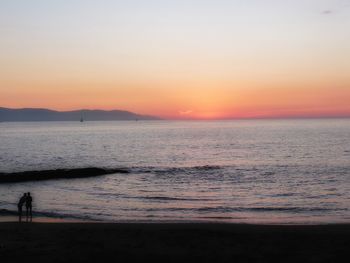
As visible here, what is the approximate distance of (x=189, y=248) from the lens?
57.2ft

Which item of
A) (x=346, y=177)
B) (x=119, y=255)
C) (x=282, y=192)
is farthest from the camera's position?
(x=346, y=177)

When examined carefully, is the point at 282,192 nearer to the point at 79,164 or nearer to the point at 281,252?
the point at 281,252

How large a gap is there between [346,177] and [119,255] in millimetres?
36235

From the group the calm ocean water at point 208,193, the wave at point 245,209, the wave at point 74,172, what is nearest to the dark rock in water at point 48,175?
the wave at point 74,172

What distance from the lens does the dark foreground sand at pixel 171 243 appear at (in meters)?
16.0

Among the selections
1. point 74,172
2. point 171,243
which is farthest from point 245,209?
point 74,172

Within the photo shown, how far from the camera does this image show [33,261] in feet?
50.4

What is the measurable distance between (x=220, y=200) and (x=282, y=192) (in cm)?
666

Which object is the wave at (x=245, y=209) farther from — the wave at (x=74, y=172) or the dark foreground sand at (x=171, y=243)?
the wave at (x=74, y=172)

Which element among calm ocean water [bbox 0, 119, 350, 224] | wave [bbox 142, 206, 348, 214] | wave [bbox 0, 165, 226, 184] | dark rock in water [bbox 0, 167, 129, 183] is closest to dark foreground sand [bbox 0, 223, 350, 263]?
calm ocean water [bbox 0, 119, 350, 224]

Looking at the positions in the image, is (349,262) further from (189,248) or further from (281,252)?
(189,248)

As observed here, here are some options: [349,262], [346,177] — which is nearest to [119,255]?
[349,262]

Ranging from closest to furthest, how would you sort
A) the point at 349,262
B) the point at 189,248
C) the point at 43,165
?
the point at 349,262
the point at 189,248
the point at 43,165

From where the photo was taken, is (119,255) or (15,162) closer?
(119,255)
